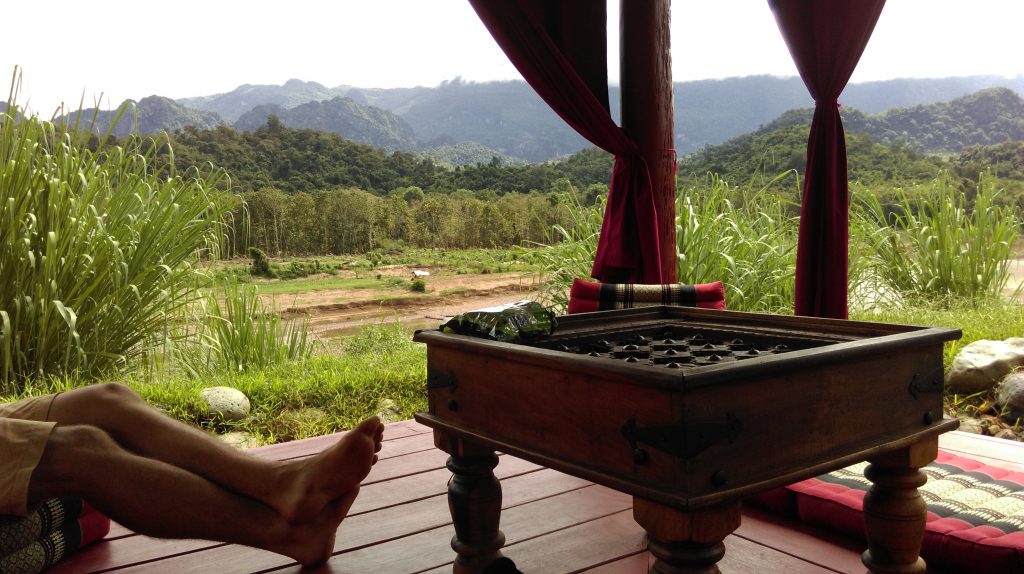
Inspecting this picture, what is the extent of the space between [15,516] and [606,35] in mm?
2515

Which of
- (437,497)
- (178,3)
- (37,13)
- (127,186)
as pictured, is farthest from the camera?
(178,3)

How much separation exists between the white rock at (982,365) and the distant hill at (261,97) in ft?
29.4

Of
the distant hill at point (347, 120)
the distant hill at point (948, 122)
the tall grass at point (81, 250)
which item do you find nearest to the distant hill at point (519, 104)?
the distant hill at point (347, 120)

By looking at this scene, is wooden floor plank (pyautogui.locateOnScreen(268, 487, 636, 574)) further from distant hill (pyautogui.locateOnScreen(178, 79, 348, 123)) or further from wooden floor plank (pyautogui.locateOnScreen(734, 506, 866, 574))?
distant hill (pyautogui.locateOnScreen(178, 79, 348, 123))

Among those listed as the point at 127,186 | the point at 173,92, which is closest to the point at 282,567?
the point at 127,186

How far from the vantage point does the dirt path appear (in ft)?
25.0

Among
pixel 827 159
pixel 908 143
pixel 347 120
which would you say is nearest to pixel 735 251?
pixel 827 159

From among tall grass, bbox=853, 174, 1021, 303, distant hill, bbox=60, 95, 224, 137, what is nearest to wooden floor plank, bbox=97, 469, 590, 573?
tall grass, bbox=853, 174, 1021, 303

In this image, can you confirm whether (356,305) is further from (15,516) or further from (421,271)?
(15,516)

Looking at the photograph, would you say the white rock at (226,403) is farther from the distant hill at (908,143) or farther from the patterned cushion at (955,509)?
the distant hill at (908,143)

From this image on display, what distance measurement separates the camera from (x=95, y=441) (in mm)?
1439

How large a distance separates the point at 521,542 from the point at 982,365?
7.54ft

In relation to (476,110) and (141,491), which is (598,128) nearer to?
(141,491)

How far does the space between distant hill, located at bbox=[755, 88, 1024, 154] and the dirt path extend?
3467 millimetres
